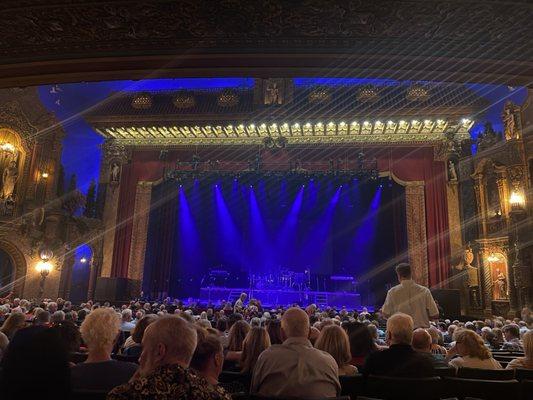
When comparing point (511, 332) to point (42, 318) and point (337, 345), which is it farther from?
point (42, 318)

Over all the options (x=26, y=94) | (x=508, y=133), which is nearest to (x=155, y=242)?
(x=26, y=94)

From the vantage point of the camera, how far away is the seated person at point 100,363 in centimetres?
258

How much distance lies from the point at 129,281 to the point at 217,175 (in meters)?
5.89

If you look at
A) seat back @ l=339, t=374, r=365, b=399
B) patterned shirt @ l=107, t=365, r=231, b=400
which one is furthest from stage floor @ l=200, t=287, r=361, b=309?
patterned shirt @ l=107, t=365, r=231, b=400

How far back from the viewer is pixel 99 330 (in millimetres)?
2834

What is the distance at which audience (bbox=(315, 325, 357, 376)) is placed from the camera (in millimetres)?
3430

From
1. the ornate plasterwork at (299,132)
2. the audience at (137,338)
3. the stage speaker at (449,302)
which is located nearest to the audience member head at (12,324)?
the audience at (137,338)

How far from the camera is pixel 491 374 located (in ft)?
11.2

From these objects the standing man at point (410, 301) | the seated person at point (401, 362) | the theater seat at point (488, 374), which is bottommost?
the theater seat at point (488, 374)

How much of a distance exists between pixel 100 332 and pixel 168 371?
4.16 feet

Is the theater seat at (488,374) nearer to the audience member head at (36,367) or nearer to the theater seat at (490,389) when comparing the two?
the theater seat at (490,389)

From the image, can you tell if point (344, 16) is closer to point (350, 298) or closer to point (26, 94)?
point (350, 298)

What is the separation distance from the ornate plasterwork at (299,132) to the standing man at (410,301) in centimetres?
1183

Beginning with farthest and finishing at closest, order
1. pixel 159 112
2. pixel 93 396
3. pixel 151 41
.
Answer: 1. pixel 159 112
2. pixel 151 41
3. pixel 93 396
